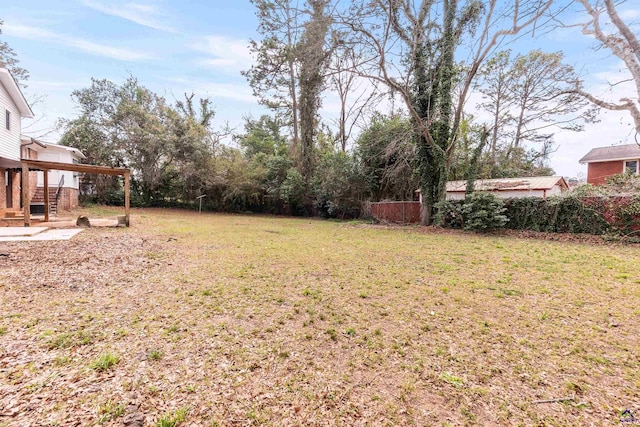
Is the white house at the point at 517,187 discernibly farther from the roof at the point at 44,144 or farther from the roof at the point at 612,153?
the roof at the point at 44,144

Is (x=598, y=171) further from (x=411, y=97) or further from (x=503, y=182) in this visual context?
(x=411, y=97)

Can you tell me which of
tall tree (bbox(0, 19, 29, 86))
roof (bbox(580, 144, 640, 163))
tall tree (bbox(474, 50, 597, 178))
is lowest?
roof (bbox(580, 144, 640, 163))

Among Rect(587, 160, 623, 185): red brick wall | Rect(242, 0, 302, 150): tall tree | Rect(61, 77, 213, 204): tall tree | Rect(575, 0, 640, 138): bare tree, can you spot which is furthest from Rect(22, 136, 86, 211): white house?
Rect(587, 160, 623, 185): red brick wall

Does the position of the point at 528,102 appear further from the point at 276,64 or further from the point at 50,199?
the point at 50,199

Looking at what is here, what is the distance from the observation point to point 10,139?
11.4 metres

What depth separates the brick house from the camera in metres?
18.6

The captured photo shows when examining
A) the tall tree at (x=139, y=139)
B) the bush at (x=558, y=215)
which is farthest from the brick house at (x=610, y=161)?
the tall tree at (x=139, y=139)

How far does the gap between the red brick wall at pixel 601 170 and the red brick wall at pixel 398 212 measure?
14.9 m

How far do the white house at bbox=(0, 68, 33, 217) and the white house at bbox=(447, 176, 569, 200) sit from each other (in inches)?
735

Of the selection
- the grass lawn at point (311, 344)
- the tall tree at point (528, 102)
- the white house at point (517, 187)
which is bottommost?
the grass lawn at point (311, 344)

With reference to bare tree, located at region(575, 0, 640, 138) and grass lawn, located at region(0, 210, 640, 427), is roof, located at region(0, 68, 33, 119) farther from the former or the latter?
bare tree, located at region(575, 0, 640, 138)

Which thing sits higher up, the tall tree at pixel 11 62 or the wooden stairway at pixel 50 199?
the tall tree at pixel 11 62

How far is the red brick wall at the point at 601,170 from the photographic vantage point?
757 inches

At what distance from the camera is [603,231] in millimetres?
9500
